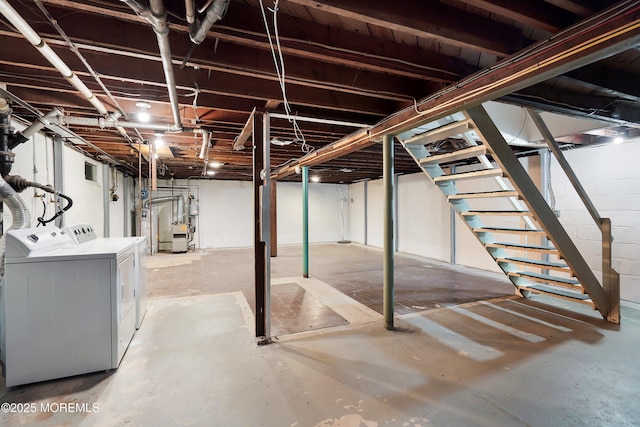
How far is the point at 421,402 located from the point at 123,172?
8355 mm

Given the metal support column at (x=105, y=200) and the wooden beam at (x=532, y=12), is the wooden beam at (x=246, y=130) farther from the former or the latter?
the metal support column at (x=105, y=200)

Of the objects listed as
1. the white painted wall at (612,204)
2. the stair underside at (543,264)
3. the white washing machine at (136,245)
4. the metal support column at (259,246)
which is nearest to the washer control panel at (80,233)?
the white washing machine at (136,245)

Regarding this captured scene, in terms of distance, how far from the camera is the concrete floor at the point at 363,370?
5.56 ft

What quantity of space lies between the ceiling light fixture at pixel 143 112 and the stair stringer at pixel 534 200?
3005mm

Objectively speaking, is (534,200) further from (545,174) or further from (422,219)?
(422,219)

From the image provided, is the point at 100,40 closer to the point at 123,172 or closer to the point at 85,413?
the point at 85,413

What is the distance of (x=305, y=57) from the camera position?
2209 mm

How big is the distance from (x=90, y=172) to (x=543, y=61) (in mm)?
6887

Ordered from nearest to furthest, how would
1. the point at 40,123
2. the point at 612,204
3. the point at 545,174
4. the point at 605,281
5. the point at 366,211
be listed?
the point at 40,123
the point at 605,281
the point at 612,204
the point at 545,174
the point at 366,211

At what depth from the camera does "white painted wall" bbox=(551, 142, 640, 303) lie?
363cm

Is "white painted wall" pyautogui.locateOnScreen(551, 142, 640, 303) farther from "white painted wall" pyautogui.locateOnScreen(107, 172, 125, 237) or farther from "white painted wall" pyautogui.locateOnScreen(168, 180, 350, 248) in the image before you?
"white painted wall" pyautogui.locateOnScreen(107, 172, 125, 237)

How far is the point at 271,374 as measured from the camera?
212cm

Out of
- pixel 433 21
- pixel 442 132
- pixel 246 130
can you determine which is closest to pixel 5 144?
pixel 246 130

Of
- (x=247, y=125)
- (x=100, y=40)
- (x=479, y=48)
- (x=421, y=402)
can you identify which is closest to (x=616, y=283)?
(x=421, y=402)
